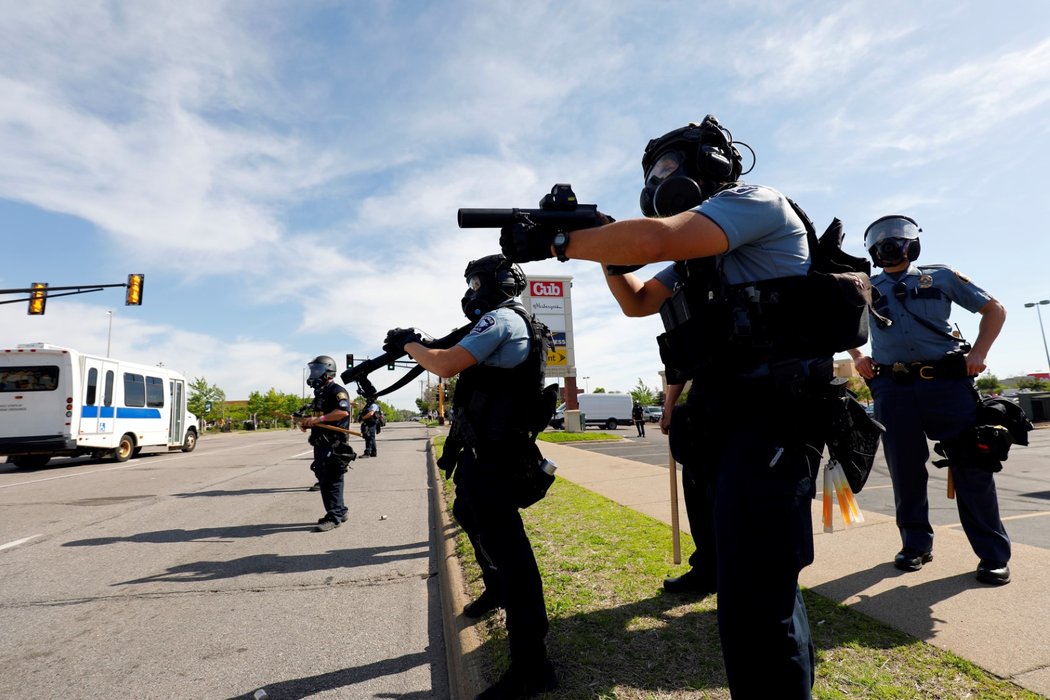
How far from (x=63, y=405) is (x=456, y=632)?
14793 mm

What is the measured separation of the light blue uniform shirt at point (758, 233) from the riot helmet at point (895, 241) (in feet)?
7.36

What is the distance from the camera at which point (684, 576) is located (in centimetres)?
314

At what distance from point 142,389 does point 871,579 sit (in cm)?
1860

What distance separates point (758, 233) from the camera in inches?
60.6

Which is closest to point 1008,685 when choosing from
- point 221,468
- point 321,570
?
point 321,570

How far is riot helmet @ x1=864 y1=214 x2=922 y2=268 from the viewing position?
345 centimetres

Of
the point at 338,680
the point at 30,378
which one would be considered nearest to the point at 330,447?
the point at 338,680

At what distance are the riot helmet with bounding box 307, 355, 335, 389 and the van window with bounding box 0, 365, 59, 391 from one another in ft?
35.6

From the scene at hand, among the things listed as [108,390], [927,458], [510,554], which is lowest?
[510,554]

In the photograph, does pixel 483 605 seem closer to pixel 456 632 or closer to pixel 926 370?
pixel 456 632

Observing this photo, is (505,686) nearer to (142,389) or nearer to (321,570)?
(321,570)

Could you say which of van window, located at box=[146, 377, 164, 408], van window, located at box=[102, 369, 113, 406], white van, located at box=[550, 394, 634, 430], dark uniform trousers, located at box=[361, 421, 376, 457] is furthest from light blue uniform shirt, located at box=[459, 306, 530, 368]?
white van, located at box=[550, 394, 634, 430]

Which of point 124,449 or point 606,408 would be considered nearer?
point 124,449

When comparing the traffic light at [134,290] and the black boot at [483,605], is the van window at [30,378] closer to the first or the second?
the traffic light at [134,290]
